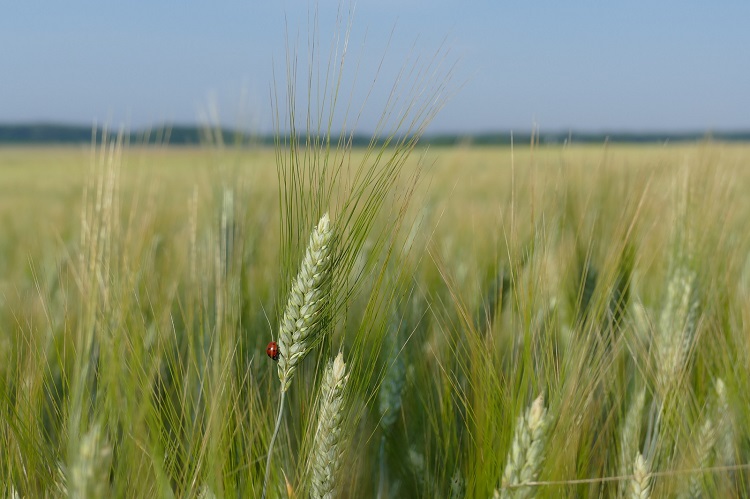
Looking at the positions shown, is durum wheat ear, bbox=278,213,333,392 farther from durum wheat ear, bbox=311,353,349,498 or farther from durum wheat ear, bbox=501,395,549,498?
durum wheat ear, bbox=501,395,549,498

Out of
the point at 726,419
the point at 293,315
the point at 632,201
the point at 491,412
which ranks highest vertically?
the point at 632,201

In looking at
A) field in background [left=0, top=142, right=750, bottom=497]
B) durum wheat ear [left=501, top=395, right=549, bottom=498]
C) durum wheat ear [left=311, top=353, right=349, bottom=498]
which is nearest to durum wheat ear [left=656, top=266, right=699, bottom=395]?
field in background [left=0, top=142, right=750, bottom=497]

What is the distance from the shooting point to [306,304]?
1.00 meters

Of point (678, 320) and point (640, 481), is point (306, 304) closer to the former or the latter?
point (640, 481)

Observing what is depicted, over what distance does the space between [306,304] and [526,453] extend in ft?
1.17

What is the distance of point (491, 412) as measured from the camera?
113 cm

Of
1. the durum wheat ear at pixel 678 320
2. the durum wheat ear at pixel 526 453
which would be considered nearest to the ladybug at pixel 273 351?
the durum wheat ear at pixel 526 453

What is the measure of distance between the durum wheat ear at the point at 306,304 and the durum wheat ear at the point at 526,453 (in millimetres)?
314

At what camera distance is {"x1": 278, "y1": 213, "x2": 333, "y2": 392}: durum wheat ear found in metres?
0.99

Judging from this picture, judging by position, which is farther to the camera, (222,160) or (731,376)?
(222,160)

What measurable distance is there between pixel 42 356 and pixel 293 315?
50 cm

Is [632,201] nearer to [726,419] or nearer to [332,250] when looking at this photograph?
[726,419]

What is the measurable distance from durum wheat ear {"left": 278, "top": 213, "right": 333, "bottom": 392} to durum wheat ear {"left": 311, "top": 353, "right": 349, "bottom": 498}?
0.05 metres

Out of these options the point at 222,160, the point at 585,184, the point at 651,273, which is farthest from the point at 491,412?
the point at 651,273
